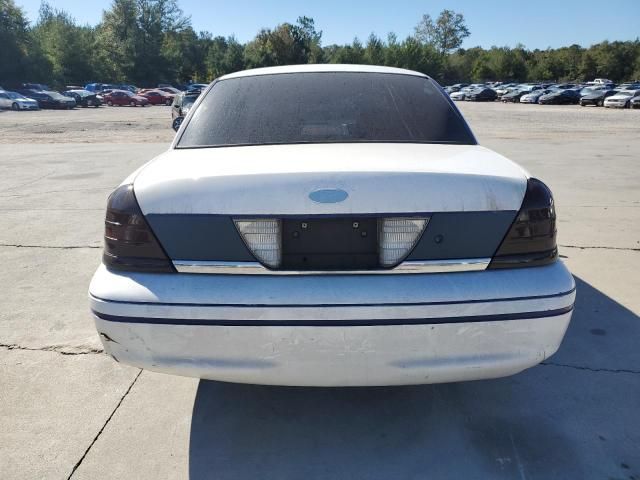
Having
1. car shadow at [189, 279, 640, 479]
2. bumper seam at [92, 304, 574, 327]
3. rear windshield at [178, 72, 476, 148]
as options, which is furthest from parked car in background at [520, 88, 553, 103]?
bumper seam at [92, 304, 574, 327]

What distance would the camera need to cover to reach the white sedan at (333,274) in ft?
6.18

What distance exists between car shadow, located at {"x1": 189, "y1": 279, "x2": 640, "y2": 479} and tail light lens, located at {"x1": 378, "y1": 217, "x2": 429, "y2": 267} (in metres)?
0.90

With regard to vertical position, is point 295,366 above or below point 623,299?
above

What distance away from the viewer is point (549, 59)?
96562 millimetres

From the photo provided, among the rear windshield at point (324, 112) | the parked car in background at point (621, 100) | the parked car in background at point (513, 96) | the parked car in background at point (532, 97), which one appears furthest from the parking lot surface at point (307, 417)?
the parked car in background at point (513, 96)

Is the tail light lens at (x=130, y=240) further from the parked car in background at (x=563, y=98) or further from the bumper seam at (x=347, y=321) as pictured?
the parked car in background at (x=563, y=98)

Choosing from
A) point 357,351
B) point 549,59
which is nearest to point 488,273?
point 357,351

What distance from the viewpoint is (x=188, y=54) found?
282 feet

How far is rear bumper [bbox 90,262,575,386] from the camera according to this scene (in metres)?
1.87

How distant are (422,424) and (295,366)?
2.78 ft

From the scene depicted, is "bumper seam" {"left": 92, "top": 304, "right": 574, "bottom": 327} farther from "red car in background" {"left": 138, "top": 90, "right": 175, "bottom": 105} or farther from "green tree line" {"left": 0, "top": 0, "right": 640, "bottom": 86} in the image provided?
"green tree line" {"left": 0, "top": 0, "right": 640, "bottom": 86}

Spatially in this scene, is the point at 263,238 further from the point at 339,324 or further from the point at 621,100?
the point at 621,100

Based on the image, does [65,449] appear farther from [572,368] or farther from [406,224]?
[572,368]

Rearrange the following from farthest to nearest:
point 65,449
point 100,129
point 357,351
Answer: point 100,129, point 65,449, point 357,351
